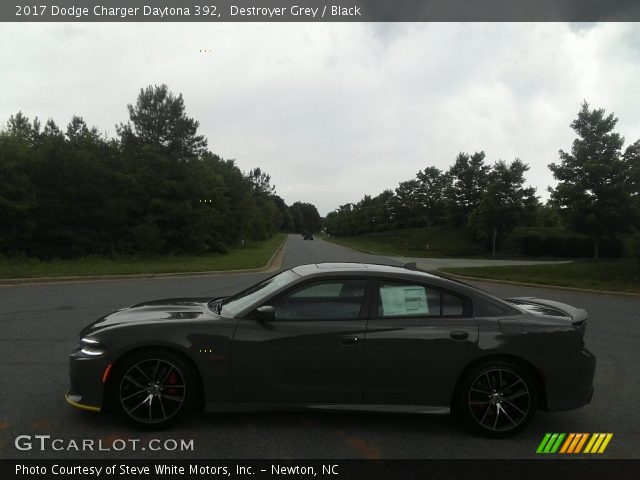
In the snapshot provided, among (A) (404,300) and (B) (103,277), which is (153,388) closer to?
(A) (404,300)

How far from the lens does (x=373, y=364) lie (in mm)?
3973

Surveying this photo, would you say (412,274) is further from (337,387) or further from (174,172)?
(174,172)

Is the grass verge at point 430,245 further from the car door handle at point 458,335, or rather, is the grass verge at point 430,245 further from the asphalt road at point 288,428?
the car door handle at point 458,335

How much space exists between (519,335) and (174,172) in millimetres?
32566

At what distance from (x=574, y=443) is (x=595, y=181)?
2451 cm

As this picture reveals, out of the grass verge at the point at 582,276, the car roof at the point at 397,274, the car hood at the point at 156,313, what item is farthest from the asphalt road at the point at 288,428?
the grass verge at the point at 582,276

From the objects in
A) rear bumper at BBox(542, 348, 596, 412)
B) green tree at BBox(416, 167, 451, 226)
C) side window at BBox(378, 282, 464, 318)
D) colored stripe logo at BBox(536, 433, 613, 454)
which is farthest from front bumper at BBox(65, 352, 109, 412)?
green tree at BBox(416, 167, 451, 226)

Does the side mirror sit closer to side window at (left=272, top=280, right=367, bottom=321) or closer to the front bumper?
side window at (left=272, top=280, right=367, bottom=321)

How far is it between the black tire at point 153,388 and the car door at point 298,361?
1.40 ft

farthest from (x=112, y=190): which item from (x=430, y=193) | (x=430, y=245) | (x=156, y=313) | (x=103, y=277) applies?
(x=430, y=193)

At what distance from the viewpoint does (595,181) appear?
24.8m

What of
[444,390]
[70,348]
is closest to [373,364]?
[444,390]

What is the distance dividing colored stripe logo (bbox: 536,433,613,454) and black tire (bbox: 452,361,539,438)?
0.75ft

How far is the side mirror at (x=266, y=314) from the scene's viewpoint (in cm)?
395
